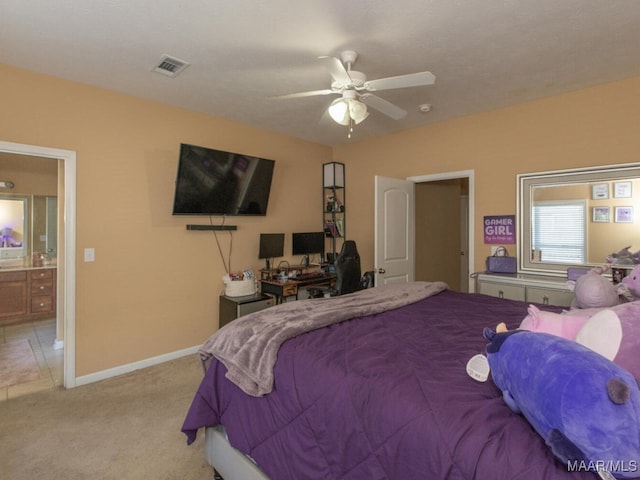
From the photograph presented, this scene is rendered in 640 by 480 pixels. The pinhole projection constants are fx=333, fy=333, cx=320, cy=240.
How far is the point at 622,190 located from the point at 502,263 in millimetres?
1104

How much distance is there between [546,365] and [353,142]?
4283 mm

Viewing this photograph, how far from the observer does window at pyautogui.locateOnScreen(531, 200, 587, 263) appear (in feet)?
9.95

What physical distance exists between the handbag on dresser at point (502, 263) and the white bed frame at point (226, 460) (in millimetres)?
2845

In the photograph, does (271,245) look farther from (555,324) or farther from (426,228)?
(555,324)

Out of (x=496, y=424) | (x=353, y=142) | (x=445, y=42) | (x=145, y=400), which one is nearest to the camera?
(x=496, y=424)

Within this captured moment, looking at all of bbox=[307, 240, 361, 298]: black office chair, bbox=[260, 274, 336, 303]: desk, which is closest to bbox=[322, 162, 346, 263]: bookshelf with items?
bbox=[260, 274, 336, 303]: desk

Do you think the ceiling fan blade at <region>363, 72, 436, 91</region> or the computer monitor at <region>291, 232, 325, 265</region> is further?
the computer monitor at <region>291, 232, 325, 265</region>

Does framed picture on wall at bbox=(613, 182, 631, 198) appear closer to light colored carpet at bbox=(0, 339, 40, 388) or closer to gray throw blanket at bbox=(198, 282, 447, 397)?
gray throw blanket at bbox=(198, 282, 447, 397)

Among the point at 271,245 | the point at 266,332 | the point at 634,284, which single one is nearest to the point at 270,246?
the point at 271,245

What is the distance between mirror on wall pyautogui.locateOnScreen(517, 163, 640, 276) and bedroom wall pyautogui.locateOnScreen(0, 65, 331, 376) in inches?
121

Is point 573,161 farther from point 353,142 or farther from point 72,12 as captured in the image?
point 72,12

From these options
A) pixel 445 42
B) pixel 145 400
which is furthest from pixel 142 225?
pixel 445 42

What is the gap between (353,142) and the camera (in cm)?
475

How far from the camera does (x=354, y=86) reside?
7.28 feet
